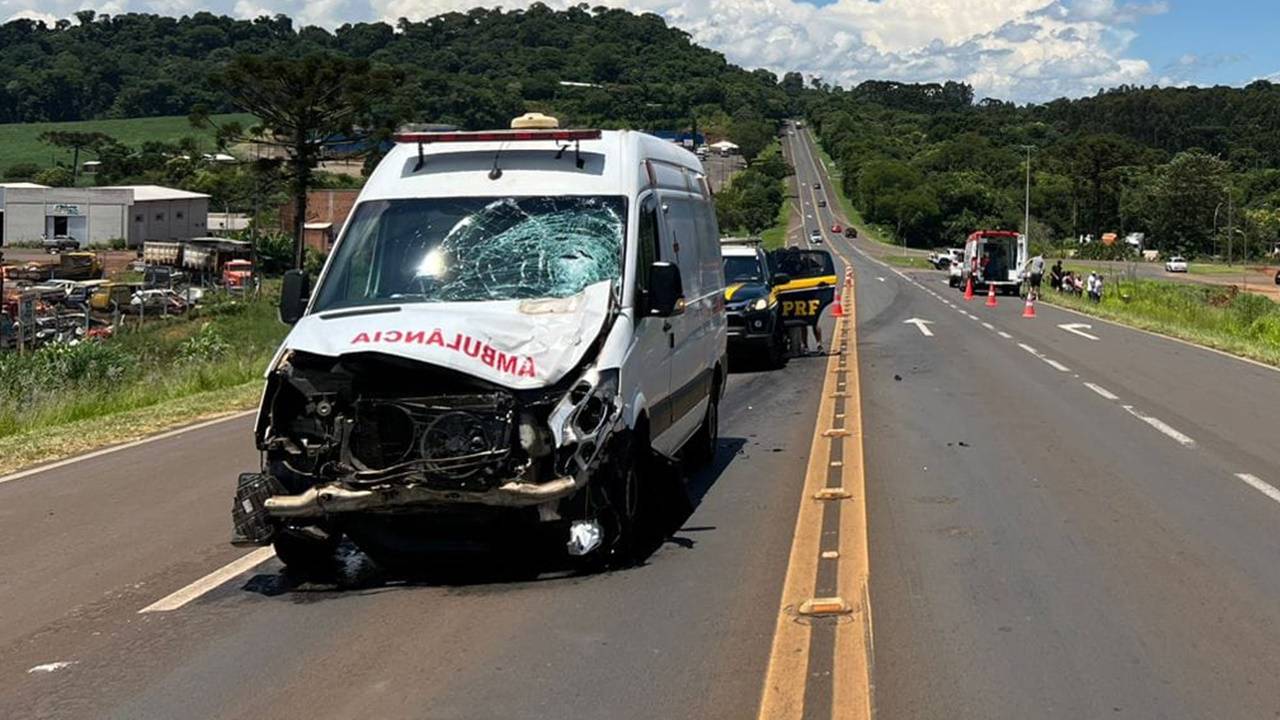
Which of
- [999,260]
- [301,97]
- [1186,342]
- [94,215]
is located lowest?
[1186,342]

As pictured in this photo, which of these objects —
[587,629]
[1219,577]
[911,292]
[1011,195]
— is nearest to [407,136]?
[587,629]

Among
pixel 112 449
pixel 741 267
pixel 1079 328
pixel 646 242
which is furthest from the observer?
pixel 1079 328

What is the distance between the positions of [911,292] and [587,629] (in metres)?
48.0

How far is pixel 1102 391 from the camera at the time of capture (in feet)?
56.0

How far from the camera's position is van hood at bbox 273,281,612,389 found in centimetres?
688

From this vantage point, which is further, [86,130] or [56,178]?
[86,130]

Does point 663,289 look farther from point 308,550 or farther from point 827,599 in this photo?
point 308,550

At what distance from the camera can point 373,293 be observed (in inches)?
317

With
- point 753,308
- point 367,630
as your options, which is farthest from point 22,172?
point 367,630

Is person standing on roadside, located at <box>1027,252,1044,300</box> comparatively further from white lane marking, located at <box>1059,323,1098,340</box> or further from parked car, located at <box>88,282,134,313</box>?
parked car, located at <box>88,282,134,313</box>

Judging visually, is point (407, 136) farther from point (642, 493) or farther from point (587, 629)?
point (587, 629)

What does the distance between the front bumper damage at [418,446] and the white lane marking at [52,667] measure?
1.32 m

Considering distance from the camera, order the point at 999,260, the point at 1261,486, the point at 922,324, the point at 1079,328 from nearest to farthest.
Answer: the point at 1261,486, the point at 1079,328, the point at 922,324, the point at 999,260

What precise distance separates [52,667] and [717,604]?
3.07 meters
